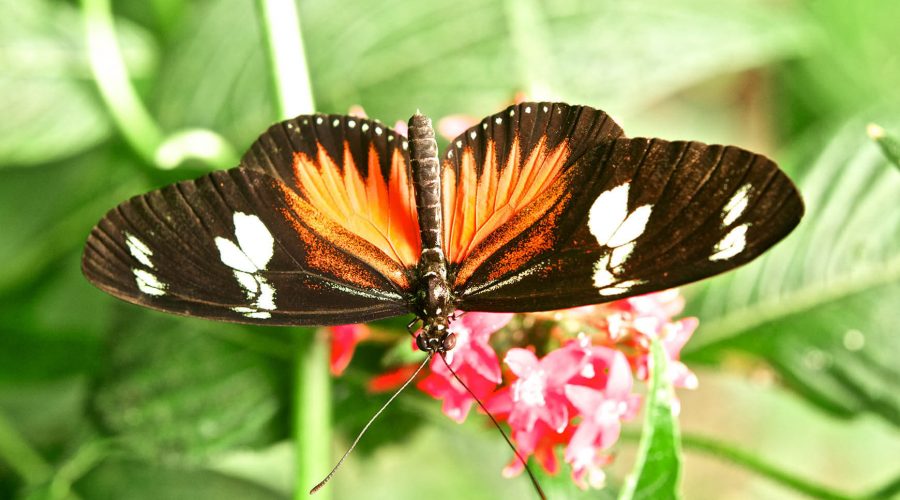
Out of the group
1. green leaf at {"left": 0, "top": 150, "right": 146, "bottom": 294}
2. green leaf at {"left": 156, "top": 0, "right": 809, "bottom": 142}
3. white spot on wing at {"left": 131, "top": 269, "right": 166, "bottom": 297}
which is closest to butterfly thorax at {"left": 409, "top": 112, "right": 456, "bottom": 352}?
white spot on wing at {"left": 131, "top": 269, "right": 166, "bottom": 297}

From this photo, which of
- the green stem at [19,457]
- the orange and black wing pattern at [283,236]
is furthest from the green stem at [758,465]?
the green stem at [19,457]

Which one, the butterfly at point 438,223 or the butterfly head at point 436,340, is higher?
the butterfly at point 438,223

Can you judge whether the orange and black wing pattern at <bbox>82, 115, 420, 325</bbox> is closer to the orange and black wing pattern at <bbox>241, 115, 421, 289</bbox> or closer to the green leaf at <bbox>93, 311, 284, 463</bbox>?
the orange and black wing pattern at <bbox>241, 115, 421, 289</bbox>

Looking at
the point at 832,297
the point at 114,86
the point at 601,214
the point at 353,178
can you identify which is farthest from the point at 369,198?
the point at 832,297

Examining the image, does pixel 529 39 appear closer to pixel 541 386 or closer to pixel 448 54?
pixel 448 54

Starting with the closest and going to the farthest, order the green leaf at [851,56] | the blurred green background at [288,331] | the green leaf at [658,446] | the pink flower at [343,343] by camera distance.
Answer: the green leaf at [658,446], the pink flower at [343,343], the blurred green background at [288,331], the green leaf at [851,56]

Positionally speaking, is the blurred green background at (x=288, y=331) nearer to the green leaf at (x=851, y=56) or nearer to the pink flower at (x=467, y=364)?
the green leaf at (x=851, y=56)
